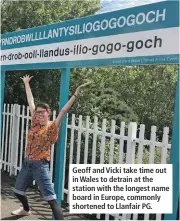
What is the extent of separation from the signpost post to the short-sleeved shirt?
597mm

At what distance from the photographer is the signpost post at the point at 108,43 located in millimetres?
3527

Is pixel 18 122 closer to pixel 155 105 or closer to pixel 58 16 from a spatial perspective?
pixel 58 16

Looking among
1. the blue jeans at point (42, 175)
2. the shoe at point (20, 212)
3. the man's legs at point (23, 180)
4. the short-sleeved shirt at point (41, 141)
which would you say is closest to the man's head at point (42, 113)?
the short-sleeved shirt at point (41, 141)

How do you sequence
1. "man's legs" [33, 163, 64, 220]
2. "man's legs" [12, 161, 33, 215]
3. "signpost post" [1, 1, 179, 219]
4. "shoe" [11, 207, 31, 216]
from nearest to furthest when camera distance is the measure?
"signpost post" [1, 1, 179, 219]
"man's legs" [33, 163, 64, 220]
"man's legs" [12, 161, 33, 215]
"shoe" [11, 207, 31, 216]

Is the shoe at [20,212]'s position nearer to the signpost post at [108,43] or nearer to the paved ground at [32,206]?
the paved ground at [32,206]

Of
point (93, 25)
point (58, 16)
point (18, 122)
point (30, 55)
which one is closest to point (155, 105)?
point (58, 16)

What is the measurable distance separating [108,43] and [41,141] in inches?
54.4

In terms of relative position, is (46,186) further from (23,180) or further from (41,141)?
(41,141)

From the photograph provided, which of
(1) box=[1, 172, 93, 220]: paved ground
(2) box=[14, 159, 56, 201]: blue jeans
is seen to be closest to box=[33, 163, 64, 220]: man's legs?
(2) box=[14, 159, 56, 201]: blue jeans

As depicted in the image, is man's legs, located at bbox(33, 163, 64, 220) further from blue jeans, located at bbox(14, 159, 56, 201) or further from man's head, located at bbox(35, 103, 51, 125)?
man's head, located at bbox(35, 103, 51, 125)

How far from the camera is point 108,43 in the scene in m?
4.20

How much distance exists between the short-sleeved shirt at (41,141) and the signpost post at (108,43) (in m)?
0.60

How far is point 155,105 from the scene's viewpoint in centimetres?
1273

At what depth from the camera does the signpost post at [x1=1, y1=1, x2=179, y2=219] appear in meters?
3.53
